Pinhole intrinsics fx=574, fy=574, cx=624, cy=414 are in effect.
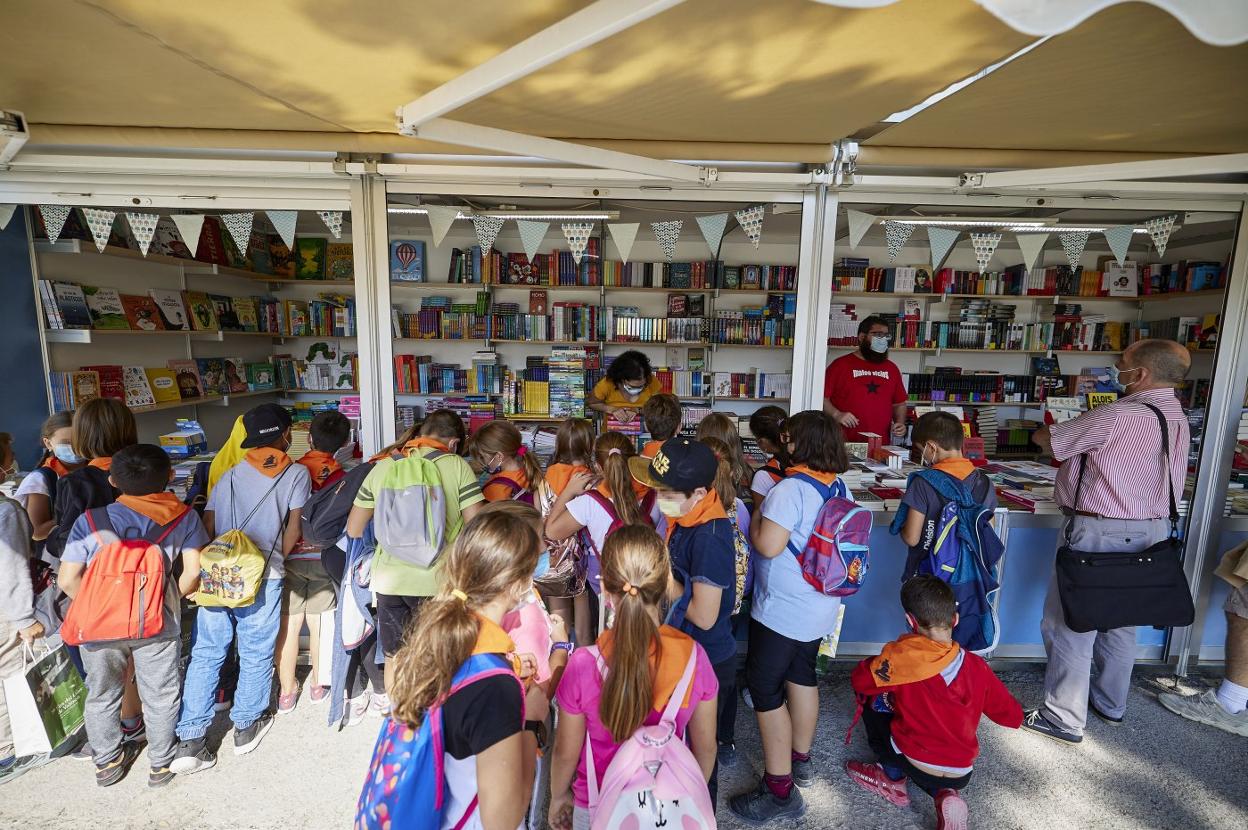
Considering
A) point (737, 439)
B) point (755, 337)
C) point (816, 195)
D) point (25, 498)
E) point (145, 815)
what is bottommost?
point (145, 815)

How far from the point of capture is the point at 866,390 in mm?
3955

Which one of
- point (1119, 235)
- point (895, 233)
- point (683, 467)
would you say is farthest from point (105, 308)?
point (1119, 235)

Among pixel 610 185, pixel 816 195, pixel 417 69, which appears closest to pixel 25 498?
pixel 417 69

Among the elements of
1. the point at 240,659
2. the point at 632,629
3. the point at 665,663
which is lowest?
the point at 240,659

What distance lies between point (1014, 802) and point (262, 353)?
21.3 ft

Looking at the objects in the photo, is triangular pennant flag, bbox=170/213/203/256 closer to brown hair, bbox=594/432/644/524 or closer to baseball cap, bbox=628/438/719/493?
brown hair, bbox=594/432/644/524

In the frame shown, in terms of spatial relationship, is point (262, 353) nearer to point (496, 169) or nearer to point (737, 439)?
point (496, 169)

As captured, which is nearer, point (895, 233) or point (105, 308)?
point (895, 233)

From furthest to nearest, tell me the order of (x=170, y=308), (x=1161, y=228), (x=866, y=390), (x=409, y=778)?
(x=170, y=308) < (x=866, y=390) < (x=1161, y=228) < (x=409, y=778)

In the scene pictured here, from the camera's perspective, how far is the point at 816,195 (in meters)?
2.81

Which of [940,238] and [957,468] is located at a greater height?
[940,238]

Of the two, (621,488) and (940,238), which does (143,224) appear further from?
(940,238)

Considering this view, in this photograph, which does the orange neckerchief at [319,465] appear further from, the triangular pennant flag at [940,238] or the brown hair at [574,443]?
the triangular pennant flag at [940,238]

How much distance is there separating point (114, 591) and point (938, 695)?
2676 mm
